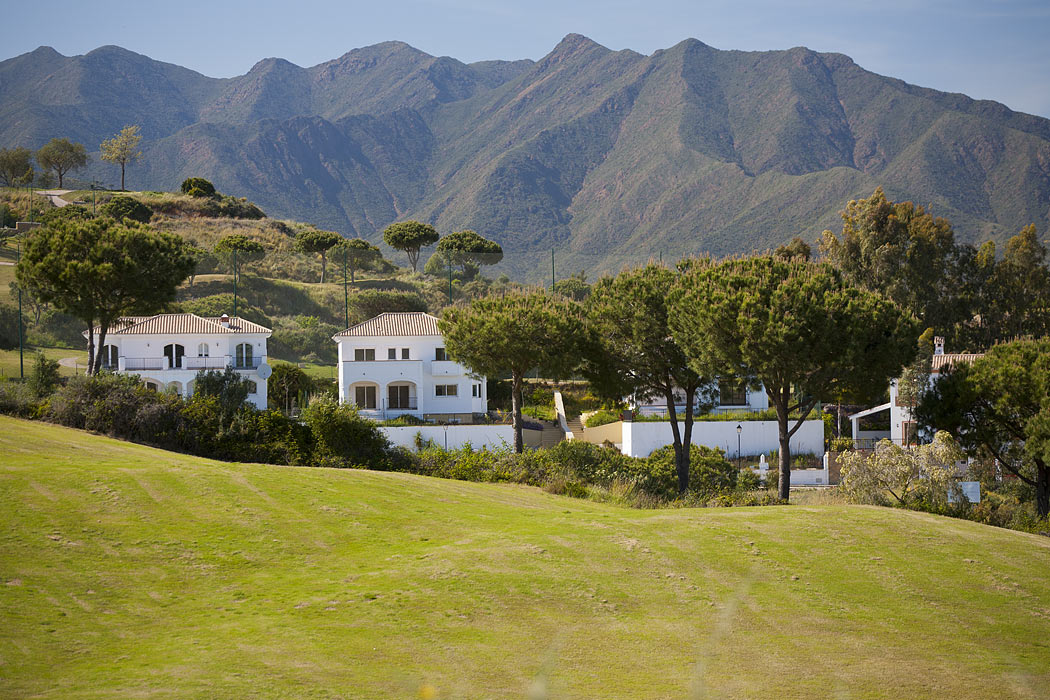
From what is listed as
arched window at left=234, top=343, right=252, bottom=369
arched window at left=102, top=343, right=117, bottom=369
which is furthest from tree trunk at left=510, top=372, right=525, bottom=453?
arched window at left=102, top=343, right=117, bottom=369

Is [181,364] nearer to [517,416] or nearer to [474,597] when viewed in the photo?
[517,416]

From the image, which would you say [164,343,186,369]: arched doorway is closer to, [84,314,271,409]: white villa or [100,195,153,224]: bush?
[84,314,271,409]: white villa

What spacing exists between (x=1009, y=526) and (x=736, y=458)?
62.4ft

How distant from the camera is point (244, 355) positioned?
152 feet

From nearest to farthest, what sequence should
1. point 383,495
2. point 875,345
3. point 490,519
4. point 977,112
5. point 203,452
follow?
point 490,519
point 383,495
point 203,452
point 875,345
point 977,112

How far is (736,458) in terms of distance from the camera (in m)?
38.5

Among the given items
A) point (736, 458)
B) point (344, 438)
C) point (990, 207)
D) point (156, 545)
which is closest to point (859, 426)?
point (736, 458)

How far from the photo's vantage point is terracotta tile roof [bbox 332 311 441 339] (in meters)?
46.3

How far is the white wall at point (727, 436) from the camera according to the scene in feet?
124

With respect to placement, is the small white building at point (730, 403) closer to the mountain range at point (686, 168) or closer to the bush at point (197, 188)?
the mountain range at point (686, 168)

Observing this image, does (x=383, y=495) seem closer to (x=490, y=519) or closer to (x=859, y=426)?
(x=490, y=519)

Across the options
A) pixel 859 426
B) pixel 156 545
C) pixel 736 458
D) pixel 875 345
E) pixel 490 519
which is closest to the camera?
pixel 156 545

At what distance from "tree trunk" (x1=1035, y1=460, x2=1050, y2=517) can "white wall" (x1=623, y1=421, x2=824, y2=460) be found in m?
12.2

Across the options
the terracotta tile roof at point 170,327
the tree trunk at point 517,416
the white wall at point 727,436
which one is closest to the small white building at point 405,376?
the terracotta tile roof at point 170,327
